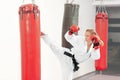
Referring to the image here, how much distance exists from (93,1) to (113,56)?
146 cm

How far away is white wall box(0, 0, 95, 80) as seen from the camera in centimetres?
327

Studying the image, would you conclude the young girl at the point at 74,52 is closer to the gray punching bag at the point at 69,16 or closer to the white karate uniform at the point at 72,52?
the white karate uniform at the point at 72,52

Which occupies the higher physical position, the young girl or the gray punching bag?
the gray punching bag

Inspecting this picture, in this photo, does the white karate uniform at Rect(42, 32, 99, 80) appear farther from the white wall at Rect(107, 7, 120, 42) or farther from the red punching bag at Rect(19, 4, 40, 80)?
the white wall at Rect(107, 7, 120, 42)

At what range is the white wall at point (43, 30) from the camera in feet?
10.7

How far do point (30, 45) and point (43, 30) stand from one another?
6.49ft

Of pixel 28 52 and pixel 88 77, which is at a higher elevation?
pixel 28 52

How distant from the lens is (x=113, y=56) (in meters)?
6.03

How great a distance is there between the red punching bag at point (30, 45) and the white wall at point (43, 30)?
1.09 metres

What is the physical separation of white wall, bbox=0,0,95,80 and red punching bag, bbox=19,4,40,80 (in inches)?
43.0

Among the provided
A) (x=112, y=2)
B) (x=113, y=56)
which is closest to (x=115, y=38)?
(x=113, y=56)
